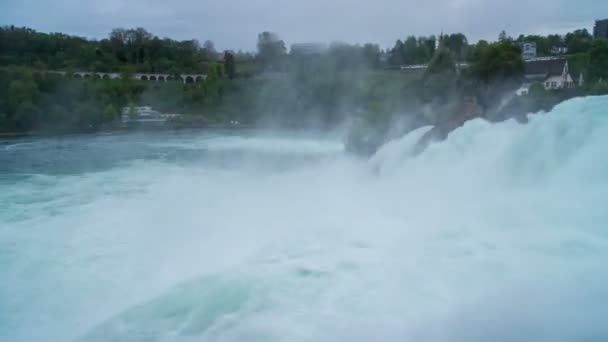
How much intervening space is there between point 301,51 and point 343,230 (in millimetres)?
19834

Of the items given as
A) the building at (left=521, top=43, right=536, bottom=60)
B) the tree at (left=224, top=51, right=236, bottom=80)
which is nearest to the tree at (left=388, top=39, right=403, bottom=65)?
the building at (left=521, top=43, right=536, bottom=60)

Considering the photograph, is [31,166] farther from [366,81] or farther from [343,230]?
[366,81]

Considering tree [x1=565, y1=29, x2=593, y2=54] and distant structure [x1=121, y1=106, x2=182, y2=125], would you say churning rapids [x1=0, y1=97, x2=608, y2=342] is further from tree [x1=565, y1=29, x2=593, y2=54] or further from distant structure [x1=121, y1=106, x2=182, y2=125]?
distant structure [x1=121, y1=106, x2=182, y2=125]

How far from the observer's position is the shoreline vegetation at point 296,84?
1234cm

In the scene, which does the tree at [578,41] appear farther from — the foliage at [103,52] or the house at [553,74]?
the foliage at [103,52]

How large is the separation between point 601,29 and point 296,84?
14156 mm

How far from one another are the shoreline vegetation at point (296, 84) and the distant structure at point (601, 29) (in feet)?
1.36

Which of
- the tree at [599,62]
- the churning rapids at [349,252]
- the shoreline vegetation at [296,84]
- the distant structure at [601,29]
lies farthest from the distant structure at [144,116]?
the tree at [599,62]

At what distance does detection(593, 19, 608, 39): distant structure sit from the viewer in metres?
18.8

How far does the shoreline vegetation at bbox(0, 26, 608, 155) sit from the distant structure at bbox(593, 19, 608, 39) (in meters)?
0.41

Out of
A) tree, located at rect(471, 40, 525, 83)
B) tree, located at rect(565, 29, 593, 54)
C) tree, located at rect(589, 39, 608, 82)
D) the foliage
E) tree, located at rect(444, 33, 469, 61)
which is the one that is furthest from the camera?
the foliage

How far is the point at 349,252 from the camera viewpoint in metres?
5.70

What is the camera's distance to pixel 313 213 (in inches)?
311

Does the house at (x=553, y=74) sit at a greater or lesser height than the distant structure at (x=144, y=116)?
greater
